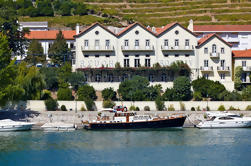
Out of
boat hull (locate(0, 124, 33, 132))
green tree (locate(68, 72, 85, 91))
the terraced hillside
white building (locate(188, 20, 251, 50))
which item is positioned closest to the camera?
boat hull (locate(0, 124, 33, 132))

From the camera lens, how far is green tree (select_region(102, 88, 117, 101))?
7531 centimetres

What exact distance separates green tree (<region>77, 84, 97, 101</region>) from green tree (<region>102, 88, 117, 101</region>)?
150cm

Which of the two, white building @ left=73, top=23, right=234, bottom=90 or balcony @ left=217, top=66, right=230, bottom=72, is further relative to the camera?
white building @ left=73, top=23, right=234, bottom=90

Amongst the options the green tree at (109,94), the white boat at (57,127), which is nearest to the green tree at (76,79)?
the green tree at (109,94)

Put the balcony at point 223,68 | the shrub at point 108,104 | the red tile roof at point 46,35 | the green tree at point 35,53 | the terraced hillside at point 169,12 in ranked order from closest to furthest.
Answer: the shrub at point 108,104
the balcony at point 223,68
the green tree at point 35,53
the red tile roof at point 46,35
the terraced hillside at point 169,12

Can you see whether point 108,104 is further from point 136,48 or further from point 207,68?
point 207,68

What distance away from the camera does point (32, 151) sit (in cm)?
4997

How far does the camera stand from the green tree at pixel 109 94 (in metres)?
75.3

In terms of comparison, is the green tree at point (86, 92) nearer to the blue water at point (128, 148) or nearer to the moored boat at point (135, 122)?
the moored boat at point (135, 122)

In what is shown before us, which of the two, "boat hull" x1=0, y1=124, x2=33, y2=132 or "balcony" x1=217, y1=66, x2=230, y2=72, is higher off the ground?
"balcony" x1=217, y1=66, x2=230, y2=72

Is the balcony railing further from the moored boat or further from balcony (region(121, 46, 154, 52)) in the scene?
the moored boat

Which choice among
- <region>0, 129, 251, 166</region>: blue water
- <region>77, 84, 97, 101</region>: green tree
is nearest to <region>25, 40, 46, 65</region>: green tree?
<region>77, 84, 97, 101</region>: green tree

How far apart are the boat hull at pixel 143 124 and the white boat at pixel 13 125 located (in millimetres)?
7114

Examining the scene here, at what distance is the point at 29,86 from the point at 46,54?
77.6 ft
